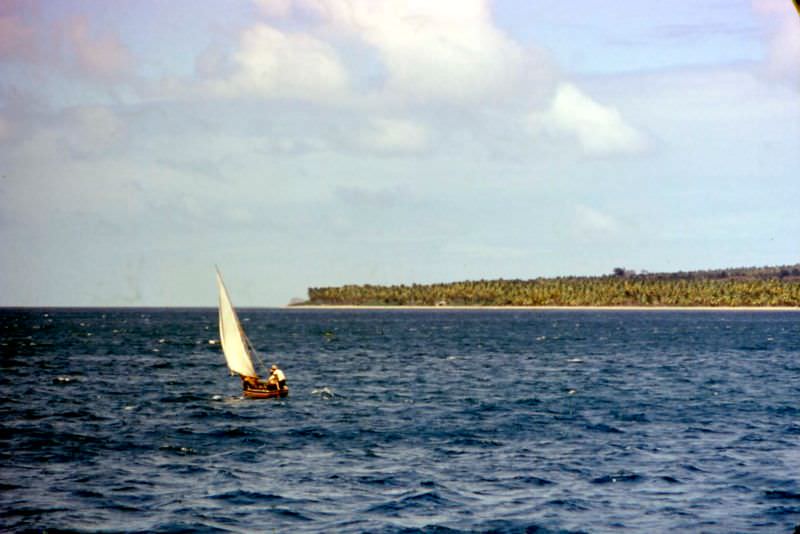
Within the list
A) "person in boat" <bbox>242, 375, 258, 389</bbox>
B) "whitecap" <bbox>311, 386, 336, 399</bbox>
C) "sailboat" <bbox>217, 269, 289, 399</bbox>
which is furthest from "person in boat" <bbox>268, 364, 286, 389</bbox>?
"whitecap" <bbox>311, 386, 336, 399</bbox>

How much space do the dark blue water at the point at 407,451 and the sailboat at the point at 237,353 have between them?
1461 mm

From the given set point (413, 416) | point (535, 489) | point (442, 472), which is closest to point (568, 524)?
point (535, 489)

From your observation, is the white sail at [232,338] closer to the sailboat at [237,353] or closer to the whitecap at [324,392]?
the sailboat at [237,353]

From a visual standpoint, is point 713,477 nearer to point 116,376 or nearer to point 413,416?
point 413,416

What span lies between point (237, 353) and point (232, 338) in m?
1.09

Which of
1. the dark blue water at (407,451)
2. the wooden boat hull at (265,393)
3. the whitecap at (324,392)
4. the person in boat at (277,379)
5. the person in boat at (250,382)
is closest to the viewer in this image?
the dark blue water at (407,451)

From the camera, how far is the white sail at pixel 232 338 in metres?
66.8

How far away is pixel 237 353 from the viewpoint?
221 ft

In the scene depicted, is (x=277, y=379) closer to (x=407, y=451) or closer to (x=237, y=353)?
(x=237, y=353)

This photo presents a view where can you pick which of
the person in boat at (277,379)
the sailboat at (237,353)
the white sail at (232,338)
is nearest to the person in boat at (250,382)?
the sailboat at (237,353)

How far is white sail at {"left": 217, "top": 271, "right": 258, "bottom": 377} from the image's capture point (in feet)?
219

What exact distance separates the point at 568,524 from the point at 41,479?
1929 centimetres

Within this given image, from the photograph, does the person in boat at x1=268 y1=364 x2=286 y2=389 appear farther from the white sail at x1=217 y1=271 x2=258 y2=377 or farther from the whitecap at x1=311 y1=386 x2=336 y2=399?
the whitecap at x1=311 y1=386 x2=336 y2=399

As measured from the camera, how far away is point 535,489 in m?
35.3
